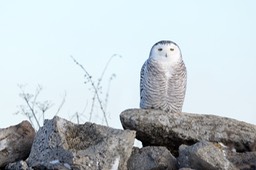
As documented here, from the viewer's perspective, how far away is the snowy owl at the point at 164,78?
7879 millimetres

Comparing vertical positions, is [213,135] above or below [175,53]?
below

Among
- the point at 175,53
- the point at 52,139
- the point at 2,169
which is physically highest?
the point at 175,53

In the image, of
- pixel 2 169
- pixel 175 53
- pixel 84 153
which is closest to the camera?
pixel 84 153

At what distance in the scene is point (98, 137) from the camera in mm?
6664

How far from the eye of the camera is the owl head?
7.89m

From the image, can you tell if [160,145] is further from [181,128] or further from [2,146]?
[2,146]

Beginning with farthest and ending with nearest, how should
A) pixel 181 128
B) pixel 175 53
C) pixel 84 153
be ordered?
pixel 175 53
pixel 181 128
pixel 84 153

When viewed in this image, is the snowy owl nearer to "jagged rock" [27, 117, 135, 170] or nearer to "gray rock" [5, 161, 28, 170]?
"jagged rock" [27, 117, 135, 170]

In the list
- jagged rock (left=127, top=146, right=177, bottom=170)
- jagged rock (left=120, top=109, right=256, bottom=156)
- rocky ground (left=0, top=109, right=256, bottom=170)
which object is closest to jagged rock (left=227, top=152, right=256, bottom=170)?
rocky ground (left=0, top=109, right=256, bottom=170)

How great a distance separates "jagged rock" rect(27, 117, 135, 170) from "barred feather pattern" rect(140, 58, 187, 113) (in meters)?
1.36

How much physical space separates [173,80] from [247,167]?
5.54 feet

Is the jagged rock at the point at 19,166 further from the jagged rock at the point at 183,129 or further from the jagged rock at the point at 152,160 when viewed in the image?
the jagged rock at the point at 183,129

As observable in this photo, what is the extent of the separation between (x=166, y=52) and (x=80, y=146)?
6.12 ft

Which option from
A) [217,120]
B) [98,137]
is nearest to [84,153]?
[98,137]
